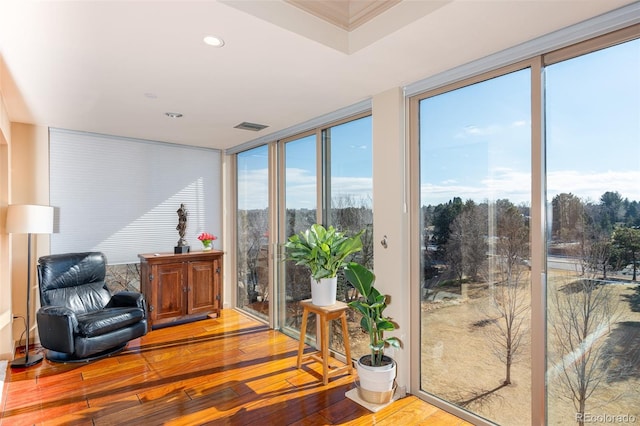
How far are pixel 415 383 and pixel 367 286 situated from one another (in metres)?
0.91

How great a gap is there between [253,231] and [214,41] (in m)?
A: 3.36

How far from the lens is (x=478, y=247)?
2.59m

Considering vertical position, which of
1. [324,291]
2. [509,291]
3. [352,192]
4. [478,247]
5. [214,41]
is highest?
[214,41]

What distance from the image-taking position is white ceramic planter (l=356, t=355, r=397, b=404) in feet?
8.97

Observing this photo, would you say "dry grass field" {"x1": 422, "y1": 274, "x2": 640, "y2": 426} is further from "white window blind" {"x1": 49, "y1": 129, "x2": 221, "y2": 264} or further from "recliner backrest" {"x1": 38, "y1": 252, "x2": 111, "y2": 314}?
"white window blind" {"x1": 49, "y1": 129, "x2": 221, "y2": 264}

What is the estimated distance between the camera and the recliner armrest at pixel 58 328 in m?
3.41

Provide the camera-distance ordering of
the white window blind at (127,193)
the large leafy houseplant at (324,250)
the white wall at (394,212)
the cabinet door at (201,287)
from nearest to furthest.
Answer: the white wall at (394,212), the large leafy houseplant at (324,250), the white window blind at (127,193), the cabinet door at (201,287)

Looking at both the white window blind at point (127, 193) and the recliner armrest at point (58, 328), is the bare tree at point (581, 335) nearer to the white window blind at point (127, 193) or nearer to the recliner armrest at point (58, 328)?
the recliner armrest at point (58, 328)

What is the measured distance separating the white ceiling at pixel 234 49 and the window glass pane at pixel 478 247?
0.40 meters

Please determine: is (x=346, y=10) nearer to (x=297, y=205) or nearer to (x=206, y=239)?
(x=297, y=205)

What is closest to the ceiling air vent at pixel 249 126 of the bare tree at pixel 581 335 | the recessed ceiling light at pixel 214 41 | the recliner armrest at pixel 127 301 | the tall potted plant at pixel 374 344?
the recessed ceiling light at pixel 214 41

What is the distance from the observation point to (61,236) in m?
4.29

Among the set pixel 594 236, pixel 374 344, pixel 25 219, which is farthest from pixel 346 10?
pixel 25 219

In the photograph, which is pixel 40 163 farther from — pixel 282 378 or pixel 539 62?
pixel 539 62
